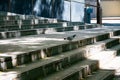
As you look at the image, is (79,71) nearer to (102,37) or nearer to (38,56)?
(38,56)

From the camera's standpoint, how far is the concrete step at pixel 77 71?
531 cm

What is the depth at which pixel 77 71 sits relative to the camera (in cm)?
580

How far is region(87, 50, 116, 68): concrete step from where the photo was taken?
740cm

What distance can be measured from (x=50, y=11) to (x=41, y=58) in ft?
30.6

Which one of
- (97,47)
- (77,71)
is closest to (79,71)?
(77,71)

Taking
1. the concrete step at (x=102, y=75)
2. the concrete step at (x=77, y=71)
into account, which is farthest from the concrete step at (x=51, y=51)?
the concrete step at (x=102, y=75)

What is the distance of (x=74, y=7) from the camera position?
58.5 feet

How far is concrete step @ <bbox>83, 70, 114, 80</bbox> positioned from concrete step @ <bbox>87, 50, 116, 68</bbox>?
55 cm

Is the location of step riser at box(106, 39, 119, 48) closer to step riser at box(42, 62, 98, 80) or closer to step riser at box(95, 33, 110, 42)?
step riser at box(95, 33, 110, 42)

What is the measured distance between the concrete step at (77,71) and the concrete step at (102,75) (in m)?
0.11

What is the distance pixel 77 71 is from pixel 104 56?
7.07ft

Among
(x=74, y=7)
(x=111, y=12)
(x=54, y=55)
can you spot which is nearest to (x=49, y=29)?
(x=54, y=55)

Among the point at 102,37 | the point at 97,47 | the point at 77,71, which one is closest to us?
the point at 77,71

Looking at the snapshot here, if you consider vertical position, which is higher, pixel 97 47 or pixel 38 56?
pixel 38 56
